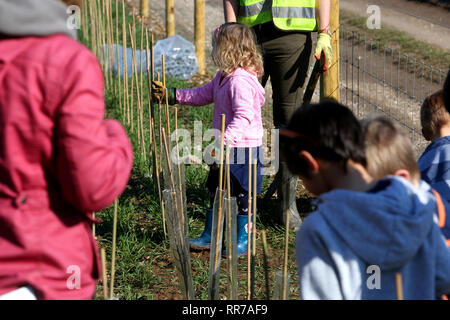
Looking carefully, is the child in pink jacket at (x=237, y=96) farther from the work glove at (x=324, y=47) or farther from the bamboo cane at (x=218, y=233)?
the bamboo cane at (x=218, y=233)

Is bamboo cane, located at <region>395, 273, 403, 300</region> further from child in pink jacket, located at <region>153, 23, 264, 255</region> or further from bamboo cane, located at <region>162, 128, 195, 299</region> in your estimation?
child in pink jacket, located at <region>153, 23, 264, 255</region>

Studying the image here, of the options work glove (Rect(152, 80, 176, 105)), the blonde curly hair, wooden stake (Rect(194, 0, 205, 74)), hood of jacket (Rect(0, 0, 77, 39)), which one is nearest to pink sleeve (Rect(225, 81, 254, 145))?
the blonde curly hair

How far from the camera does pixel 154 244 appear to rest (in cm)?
338

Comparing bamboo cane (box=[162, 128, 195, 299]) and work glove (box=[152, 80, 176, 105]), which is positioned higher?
work glove (box=[152, 80, 176, 105])

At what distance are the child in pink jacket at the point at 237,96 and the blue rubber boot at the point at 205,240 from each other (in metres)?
0.02

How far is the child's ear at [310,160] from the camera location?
1.57 m

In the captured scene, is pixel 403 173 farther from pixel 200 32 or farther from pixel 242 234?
pixel 200 32

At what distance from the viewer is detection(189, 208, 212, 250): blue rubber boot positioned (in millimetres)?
3256

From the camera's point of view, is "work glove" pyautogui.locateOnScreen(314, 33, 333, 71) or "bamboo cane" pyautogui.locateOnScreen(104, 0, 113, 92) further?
"bamboo cane" pyautogui.locateOnScreen(104, 0, 113, 92)

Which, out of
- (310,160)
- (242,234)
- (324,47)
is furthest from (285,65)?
(310,160)

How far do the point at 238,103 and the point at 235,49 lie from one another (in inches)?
10.3

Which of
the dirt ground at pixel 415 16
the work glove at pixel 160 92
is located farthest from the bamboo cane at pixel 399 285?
the dirt ground at pixel 415 16

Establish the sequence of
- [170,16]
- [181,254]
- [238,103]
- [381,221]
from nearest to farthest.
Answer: [381,221] < [181,254] < [238,103] < [170,16]

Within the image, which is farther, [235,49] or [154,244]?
[154,244]
